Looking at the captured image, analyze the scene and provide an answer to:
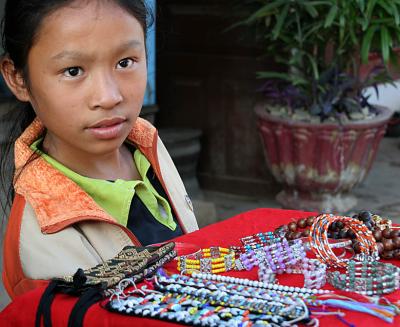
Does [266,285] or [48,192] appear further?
[48,192]

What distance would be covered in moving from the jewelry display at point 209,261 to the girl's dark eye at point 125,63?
0.40 meters

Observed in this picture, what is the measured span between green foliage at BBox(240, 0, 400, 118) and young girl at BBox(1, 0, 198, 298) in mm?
2684

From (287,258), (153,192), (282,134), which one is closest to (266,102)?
(282,134)

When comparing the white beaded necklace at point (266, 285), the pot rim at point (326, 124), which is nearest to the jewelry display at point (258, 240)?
the white beaded necklace at point (266, 285)

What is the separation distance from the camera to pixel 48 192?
167 centimetres

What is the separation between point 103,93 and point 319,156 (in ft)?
10.6

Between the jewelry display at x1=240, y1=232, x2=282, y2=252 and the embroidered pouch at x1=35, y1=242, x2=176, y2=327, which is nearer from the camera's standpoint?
the embroidered pouch at x1=35, y1=242, x2=176, y2=327

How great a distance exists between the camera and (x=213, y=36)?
206 inches

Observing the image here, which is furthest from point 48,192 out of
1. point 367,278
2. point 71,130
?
point 367,278

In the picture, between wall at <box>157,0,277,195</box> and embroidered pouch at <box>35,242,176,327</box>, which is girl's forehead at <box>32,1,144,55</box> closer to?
embroidered pouch at <box>35,242,176,327</box>

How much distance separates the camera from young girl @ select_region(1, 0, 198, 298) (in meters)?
1.58

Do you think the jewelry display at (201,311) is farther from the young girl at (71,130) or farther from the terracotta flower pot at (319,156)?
the terracotta flower pot at (319,156)

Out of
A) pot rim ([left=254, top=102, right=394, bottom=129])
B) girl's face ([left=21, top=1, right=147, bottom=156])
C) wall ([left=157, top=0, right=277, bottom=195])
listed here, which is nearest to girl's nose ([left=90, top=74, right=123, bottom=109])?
girl's face ([left=21, top=1, right=147, bottom=156])

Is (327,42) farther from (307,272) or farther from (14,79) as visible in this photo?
Result: (307,272)
